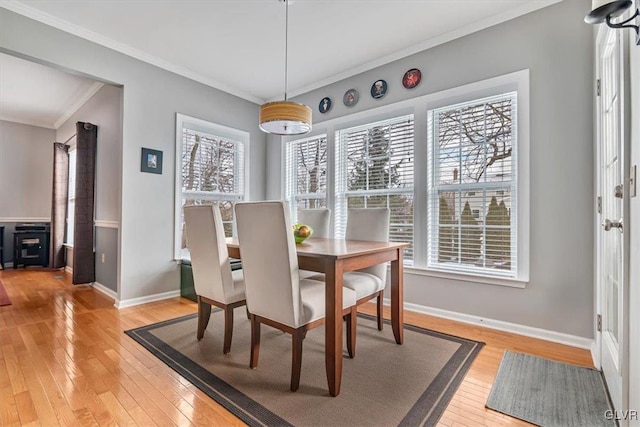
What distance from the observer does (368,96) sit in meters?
3.62

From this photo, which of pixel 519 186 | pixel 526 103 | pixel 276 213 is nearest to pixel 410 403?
pixel 276 213

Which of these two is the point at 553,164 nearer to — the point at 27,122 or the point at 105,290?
the point at 105,290

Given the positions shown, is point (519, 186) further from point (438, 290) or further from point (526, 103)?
point (438, 290)

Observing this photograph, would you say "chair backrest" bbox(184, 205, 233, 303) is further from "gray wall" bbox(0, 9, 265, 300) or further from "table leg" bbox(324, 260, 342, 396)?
"gray wall" bbox(0, 9, 265, 300)

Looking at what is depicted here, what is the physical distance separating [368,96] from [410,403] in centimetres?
310

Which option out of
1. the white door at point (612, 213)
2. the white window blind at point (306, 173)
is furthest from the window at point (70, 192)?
the white door at point (612, 213)

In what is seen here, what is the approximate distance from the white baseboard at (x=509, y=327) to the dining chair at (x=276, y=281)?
1442 millimetres

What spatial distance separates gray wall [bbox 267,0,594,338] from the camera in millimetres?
2309

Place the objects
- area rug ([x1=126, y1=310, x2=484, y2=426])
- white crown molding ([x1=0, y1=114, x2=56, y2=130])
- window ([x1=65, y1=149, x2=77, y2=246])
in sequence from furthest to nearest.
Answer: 1. white crown molding ([x1=0, y1=114, x2=56, y2=130])
2. window ([x1=65, y1=149, x2=77, y2=246])
3. area rug ([x1=126, y1=310, x2=484, y2=426])

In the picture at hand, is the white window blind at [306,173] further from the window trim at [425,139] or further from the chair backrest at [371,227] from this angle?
the chair backrest at [371,227]

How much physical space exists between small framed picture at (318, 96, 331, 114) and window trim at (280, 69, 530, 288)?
0.15m

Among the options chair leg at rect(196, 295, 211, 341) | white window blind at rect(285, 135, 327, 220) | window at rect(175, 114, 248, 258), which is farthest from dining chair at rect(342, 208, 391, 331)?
window at rect(175, 114, 248, 258)

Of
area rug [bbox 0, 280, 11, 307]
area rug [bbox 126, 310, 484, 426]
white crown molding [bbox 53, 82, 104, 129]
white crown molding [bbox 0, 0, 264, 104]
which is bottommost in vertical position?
area rug [bbox 126, 310, 484, 426]

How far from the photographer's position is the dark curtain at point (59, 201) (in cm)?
521
